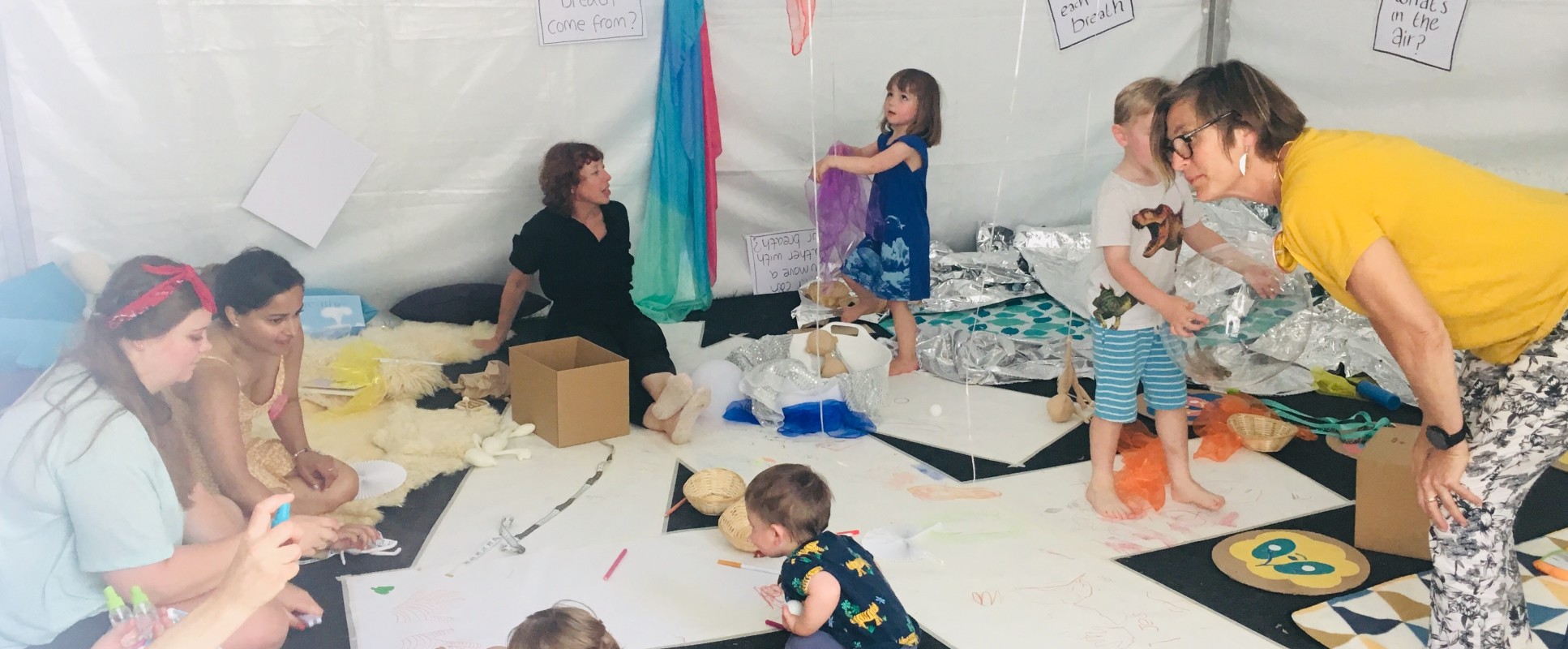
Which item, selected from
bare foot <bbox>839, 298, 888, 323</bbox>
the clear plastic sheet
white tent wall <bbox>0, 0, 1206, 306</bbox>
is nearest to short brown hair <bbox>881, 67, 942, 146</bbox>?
white tent wall <bbox>0, 0, 1206, 306</bbox>

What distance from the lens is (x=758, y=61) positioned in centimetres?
381

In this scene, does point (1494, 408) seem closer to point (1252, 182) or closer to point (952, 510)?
point (1252, 182)

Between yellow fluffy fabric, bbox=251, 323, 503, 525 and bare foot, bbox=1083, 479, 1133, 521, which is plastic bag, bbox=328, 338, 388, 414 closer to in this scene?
yellow fluffy fabric, bbox=251, 323, 503, 525

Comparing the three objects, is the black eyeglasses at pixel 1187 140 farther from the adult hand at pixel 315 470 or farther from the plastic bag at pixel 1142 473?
the adult hand at pixel 315 470

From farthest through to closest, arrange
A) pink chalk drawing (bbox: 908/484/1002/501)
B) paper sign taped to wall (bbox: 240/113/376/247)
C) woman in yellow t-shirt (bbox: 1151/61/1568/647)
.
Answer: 1. paper sign taped to wall (bbox: 240/113/376/247)
2. pink chalk drawing (bbox: 908/484/1002/501)
3. woman in yellow t-shirt (bbox: 1151/61/1568/647)

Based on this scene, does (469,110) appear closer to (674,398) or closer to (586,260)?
(586,260)

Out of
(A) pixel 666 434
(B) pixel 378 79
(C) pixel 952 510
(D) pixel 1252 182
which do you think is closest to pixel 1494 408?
(D) pixel 1252 182

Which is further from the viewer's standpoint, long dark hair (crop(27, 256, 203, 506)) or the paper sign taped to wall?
the paper sign taped to wall

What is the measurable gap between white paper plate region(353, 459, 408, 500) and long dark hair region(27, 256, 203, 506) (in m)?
0.93

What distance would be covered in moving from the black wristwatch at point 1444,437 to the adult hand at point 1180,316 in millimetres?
588

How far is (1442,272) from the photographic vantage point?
1545 mm

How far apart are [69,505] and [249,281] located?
2.20 ft

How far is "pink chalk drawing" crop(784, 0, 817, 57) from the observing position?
3080mm

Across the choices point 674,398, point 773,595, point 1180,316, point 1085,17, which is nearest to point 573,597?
point 773,595
